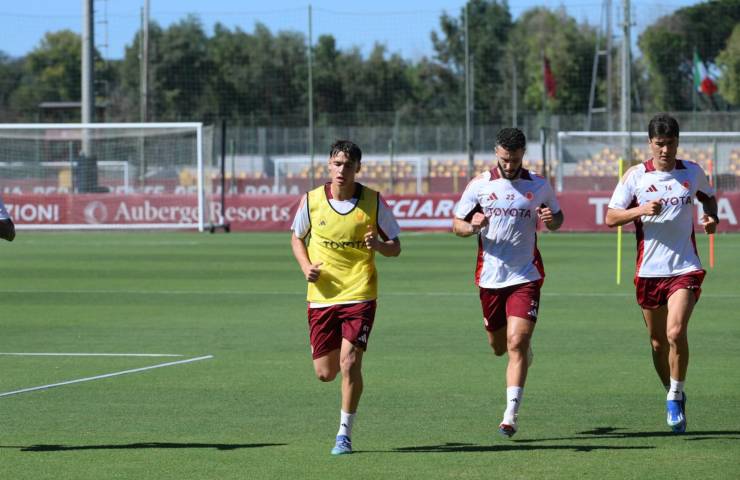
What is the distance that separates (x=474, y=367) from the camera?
12414mm

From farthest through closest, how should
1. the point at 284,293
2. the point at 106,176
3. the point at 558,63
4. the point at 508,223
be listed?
1. the point at 558,63
2. the point at 106,176
3. the point at 284,293
4. the point at 508,223

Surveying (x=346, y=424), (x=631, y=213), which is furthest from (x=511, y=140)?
(x=346, y=424)

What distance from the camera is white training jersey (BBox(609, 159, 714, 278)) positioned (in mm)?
9539

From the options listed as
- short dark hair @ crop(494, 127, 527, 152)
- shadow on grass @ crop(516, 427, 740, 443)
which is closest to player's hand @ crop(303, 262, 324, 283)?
short dark hair @ crop(494, 127, 527, 152)

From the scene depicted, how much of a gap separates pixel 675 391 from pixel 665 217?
4.06 feet

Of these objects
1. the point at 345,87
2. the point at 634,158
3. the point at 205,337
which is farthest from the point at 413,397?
the point at 345,87

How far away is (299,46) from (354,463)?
234 ft

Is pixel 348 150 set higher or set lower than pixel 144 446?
higher

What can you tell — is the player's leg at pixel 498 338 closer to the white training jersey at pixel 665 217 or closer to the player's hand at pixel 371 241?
the white training jersey at pixel 665 217

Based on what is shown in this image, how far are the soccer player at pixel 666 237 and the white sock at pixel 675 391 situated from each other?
0.02 meters

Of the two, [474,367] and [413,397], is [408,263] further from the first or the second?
[413,397]

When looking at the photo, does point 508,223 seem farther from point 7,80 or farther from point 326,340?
point 7,80

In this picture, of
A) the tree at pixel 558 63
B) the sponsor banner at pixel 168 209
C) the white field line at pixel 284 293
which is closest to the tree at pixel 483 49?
the tree at pixel 558 63

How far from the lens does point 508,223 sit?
9398mm
